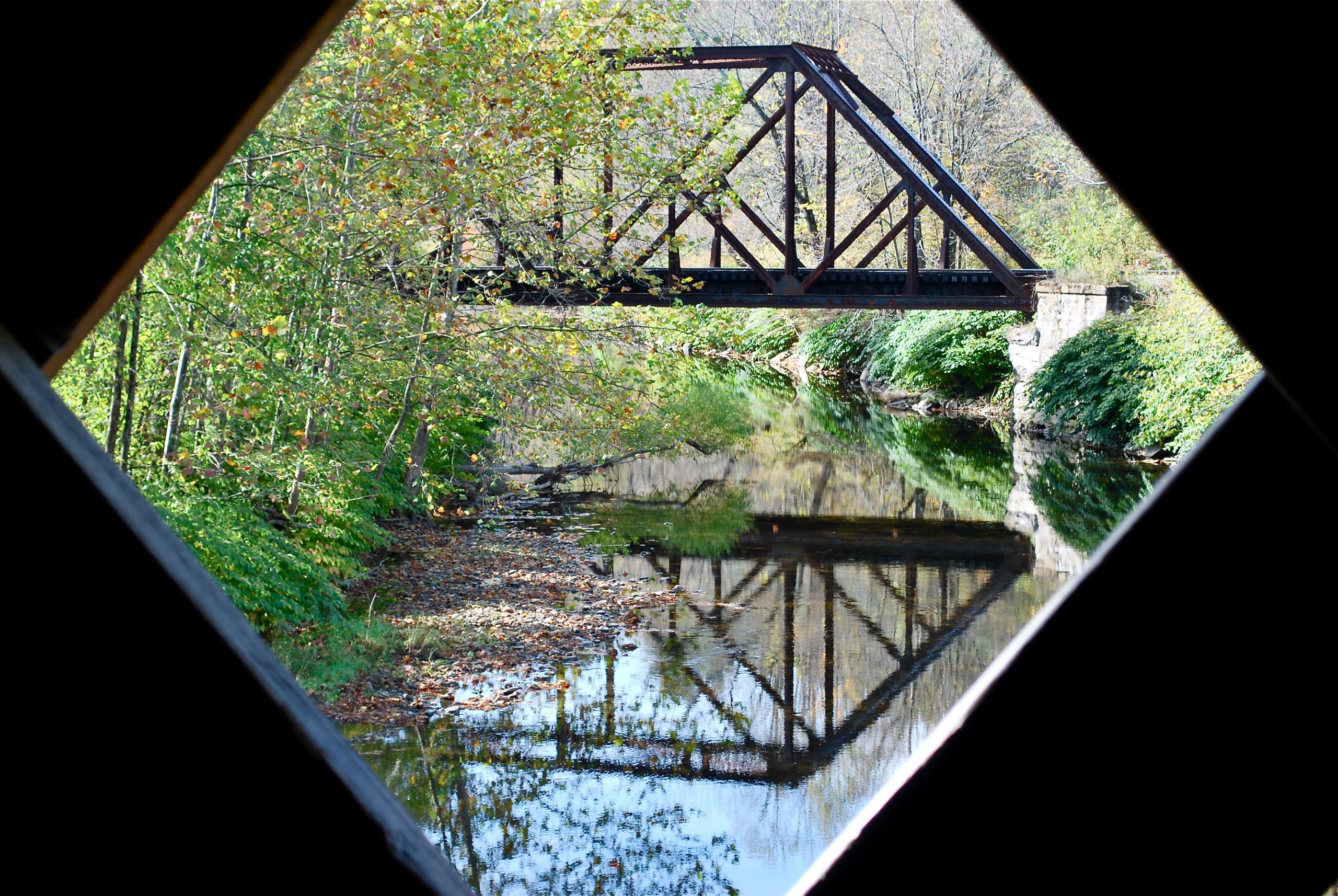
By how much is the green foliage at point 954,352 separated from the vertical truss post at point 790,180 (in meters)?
5.05

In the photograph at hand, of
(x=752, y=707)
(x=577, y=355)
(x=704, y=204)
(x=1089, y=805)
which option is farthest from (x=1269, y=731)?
(x=704, y=204)

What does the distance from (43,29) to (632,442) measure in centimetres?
1185

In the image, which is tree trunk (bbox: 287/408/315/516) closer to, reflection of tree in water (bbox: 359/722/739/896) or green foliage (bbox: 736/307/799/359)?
reflection of tree in water (bbox: 359/722/739/896)

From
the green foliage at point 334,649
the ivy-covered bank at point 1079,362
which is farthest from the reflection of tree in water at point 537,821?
the ivy-covered bank at point 1079,362

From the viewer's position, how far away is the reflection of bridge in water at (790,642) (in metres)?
8.00

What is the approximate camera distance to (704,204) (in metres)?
12.2

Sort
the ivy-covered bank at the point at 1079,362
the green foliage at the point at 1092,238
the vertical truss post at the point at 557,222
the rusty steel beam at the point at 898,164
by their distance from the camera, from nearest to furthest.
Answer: the vertical truss post at the point at 557,222 < the ivy-covered bank at the point at 1079,362 < the rusty steel beam at the point at 898,164 < the green foliage at the point at 1092,238

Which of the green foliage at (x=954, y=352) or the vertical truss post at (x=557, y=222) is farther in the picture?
the green foliage at (x=954, y=352)

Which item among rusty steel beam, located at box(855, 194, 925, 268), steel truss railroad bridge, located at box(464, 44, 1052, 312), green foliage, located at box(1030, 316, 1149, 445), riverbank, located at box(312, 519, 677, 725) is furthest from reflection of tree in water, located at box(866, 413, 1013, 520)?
riverbank, located at box(312, 519, 677, 725)

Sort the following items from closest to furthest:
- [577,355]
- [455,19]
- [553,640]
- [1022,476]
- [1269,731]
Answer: [1269,731]
[455,19]
[553,640]
[577,355]
[1022,476]

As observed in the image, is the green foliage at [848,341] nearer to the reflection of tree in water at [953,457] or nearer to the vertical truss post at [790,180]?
the reflection of tree in water at [953,457]

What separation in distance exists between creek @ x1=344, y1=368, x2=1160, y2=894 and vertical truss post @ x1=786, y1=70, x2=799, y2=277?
16.1ft

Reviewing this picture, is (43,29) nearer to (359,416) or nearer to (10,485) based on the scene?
(10,485)

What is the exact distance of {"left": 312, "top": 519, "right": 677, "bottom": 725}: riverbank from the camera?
327 inches
